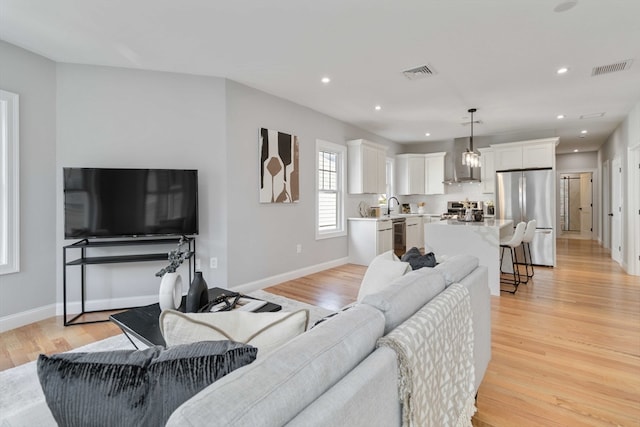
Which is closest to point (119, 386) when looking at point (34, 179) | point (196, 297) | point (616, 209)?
point (196, 297)

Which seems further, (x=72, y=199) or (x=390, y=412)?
(x=72, y=199)

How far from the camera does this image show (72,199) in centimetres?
319

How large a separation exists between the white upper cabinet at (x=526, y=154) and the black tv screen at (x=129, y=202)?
5.73 metres

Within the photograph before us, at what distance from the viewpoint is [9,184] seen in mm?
2994

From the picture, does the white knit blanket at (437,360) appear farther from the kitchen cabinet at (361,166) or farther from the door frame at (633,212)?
the door frame at (633,212)

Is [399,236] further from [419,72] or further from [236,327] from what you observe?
[236,327]

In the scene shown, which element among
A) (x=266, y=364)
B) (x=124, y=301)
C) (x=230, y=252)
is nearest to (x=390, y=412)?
(x=266, y=364)

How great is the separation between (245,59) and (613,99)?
504 centimetres

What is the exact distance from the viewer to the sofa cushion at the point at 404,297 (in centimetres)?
124

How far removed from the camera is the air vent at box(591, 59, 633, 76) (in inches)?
132

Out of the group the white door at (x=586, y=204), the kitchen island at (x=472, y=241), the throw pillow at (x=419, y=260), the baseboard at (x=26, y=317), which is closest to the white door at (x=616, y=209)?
the white door at (x=586, y=204)

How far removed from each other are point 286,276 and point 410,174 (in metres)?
4.39

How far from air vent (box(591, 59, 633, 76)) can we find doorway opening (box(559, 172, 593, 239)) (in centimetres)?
704

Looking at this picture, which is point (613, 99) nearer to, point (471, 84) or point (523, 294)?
point (471, 84)
